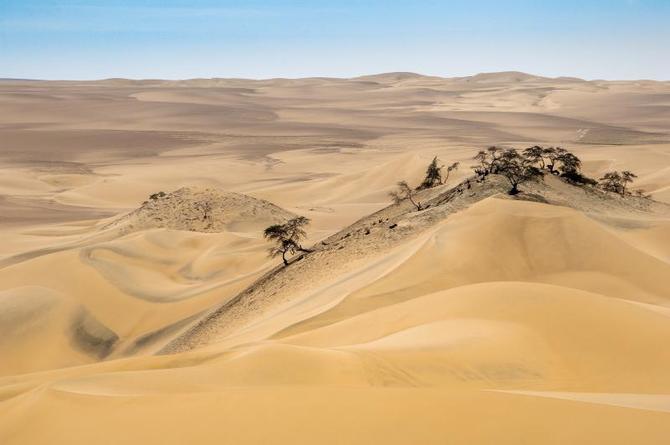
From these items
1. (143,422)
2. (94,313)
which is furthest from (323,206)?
(143,422)

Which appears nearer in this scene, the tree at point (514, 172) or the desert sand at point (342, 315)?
the desert sand at point (342, 315)

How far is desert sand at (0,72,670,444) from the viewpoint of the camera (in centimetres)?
571

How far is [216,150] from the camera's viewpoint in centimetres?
8119

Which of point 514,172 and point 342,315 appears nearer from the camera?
point 342,315

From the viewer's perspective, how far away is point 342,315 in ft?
45.8

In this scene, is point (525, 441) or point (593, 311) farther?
point (593, 311)

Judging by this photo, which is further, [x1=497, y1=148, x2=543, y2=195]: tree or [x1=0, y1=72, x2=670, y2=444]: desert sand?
[x1=497, y1=148, x2=543, y2=195]: tree

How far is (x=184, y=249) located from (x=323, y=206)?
17978mm

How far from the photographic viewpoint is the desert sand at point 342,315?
5.71 m

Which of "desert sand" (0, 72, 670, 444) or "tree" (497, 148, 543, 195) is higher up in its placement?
"tree" (497, 148, 543, 195)

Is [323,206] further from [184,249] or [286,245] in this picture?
[286,245]

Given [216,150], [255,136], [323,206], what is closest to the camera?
[323,206]

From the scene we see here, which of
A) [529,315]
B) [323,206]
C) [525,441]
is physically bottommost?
[323,206]

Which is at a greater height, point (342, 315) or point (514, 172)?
point (514, 172)
